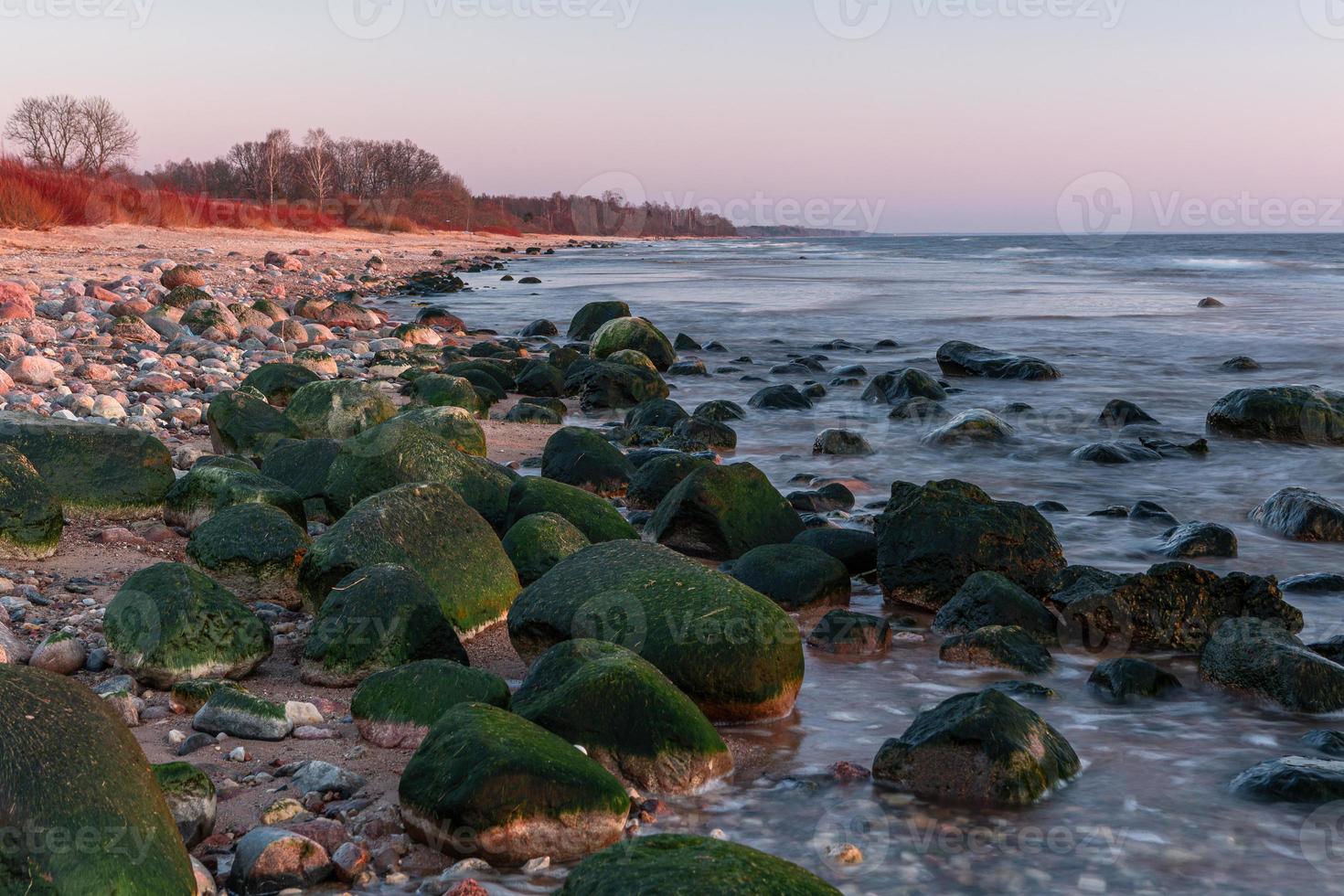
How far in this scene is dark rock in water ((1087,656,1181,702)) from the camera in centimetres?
389

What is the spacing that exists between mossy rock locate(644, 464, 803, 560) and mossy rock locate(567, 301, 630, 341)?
9.91 metres

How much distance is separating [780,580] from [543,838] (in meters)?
2.29

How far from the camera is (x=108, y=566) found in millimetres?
4438

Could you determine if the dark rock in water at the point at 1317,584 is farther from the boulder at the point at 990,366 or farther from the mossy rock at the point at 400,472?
the boulder at the point at 990,366

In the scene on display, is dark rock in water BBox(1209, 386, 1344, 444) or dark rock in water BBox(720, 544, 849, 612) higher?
dark rock in water BBox(1209, 386, 1344, 444)

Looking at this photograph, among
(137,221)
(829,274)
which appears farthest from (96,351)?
(829,274)

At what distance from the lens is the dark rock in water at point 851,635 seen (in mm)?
4305

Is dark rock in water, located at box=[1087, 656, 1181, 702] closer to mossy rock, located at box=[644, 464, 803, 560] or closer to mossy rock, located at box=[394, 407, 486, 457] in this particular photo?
mossy rock, located at box=[644, 464, 803, 560]

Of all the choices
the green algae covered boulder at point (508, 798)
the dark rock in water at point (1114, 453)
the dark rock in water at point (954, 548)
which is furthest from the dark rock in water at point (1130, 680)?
the dark rock in water at point (1114, 453)

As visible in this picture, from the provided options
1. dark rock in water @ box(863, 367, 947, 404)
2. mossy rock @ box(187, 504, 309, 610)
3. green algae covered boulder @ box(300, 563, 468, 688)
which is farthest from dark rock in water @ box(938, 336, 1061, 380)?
green algae covered boulder @ box(300, 563, 468, 688)

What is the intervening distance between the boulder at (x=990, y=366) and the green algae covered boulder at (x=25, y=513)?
10.4 meters

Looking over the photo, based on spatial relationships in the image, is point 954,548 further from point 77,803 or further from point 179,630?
point 77,803

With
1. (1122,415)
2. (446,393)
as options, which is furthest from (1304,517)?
(446,393)

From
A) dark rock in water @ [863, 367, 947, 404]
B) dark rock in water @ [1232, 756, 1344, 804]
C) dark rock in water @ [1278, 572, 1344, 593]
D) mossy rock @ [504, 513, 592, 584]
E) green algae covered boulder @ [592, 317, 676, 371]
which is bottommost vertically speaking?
dark rock in water @ [1232, 756, 1344, 804]
